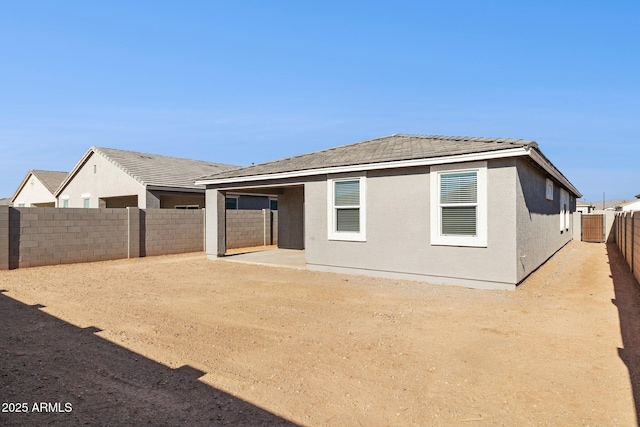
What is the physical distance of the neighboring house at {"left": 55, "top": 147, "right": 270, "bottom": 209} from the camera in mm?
20750

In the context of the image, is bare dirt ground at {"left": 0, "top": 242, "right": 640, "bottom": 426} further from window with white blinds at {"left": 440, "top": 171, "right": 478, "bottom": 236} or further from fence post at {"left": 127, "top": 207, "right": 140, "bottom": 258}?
fence post at {"left": 127, "top": 207, "right": 140, "bottom": 258}

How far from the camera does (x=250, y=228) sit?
2055 centimetres

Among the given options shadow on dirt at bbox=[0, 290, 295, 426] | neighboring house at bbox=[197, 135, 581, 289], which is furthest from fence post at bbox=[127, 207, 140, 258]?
shadow on dirt at bbox=[0, 290, 295, 426]

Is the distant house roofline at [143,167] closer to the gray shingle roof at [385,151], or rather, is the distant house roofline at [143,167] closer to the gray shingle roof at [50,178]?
the gray shingle roof at [50,178]

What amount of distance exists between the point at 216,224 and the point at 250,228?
552cm

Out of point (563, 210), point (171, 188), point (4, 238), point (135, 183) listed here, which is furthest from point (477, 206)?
point (135, 183)

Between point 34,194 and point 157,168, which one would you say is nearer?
point 157,168

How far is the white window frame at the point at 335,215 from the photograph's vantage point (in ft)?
36.3

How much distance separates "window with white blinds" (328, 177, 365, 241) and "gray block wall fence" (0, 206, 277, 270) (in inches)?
353

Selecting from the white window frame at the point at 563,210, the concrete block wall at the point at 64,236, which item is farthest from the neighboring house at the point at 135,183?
the white window frame at the point at 563,210

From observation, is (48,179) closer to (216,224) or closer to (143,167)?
(143,167)

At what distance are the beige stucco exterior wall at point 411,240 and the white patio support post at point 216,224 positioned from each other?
4.54m

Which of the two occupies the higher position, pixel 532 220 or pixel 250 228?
pixel 532 220

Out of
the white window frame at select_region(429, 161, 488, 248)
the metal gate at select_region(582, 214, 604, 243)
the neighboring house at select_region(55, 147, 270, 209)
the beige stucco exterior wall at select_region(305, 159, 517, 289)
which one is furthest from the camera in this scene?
the metal gate at select_region(582, 214, 604, 243)
